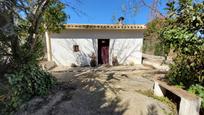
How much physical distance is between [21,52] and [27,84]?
968 millimetres

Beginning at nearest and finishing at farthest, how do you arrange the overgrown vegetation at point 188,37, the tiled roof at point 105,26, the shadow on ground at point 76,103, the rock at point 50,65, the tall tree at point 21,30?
the overgrown vegetation at point 188,37 → the shadow on ground at point 76,103 → the tall tree at point 21,30 → the rock at point 50,65 → the tiled roof at point 105,26

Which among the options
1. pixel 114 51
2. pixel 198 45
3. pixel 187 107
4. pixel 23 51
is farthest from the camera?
pixel 114 51

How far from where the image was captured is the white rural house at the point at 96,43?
1201 cm

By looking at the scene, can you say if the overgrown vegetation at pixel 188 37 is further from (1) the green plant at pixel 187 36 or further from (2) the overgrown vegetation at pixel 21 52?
(2) the overgrown vegetation at pixel 21 52

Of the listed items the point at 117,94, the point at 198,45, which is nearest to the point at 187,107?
the point at 198,45

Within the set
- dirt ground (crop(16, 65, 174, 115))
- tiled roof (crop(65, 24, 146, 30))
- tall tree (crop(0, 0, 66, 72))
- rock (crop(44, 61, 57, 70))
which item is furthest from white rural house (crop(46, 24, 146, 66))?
dirt ground (crop(16, 65, 174, 115))

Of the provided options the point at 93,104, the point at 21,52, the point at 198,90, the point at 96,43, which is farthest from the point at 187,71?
the point at 96,43

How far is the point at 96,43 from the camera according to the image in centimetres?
1252

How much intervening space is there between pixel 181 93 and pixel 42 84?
4090 mm

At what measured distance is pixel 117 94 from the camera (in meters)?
5.42

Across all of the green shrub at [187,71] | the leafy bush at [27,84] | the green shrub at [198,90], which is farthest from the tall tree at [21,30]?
the green shrub at [198,90]

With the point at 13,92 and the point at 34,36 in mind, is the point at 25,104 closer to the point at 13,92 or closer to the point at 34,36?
the point at 13,92

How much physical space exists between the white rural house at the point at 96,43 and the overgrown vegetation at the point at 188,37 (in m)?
7.88

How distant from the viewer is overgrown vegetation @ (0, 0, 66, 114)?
4.30 metres
